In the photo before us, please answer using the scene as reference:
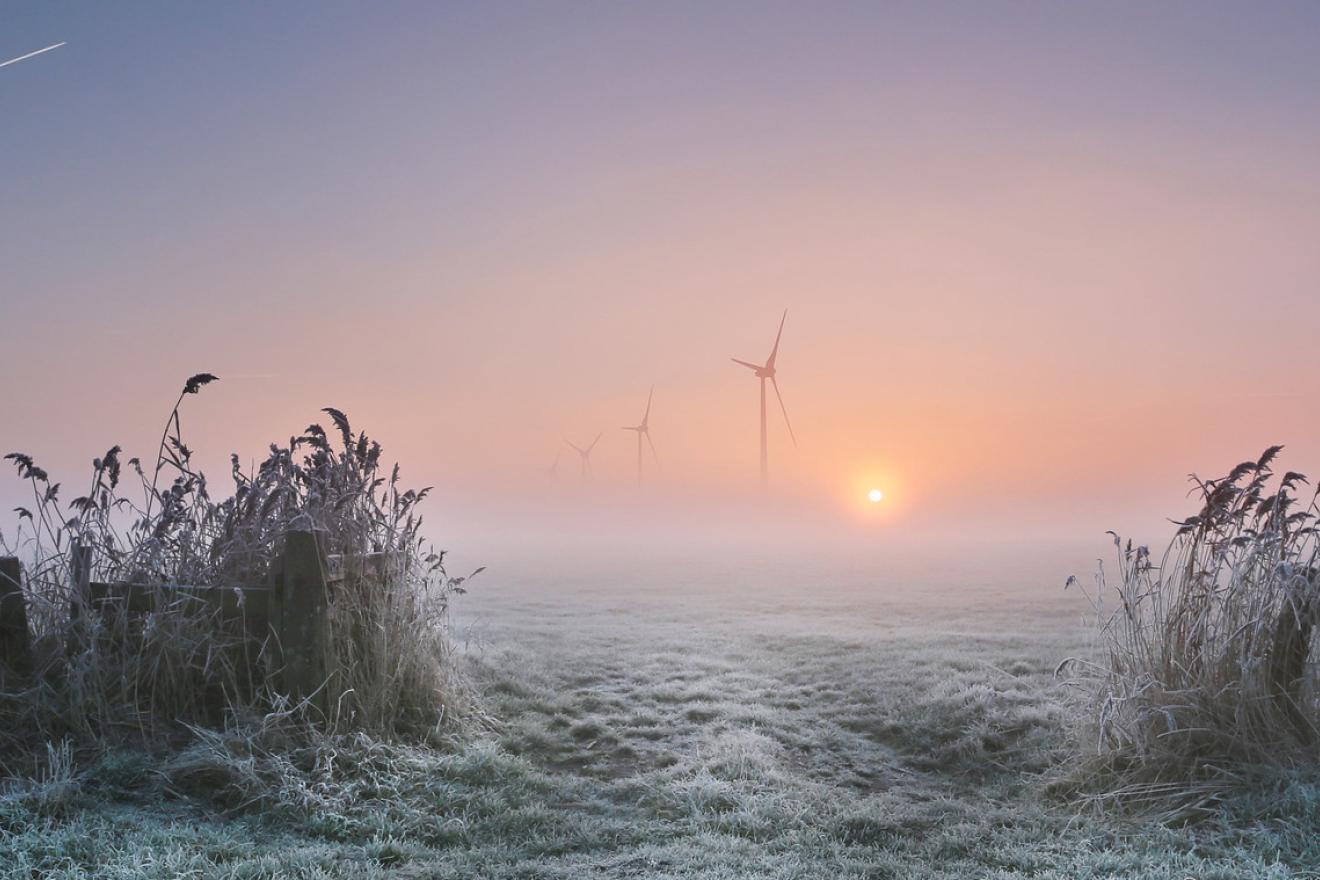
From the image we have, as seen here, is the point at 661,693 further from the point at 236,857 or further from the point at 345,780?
the point at 236,857

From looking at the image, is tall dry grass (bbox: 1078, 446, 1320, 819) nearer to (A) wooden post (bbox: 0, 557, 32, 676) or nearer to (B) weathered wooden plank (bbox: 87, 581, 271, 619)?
(B) weathered wooden plank (bbox: 87, 581, 271, 619)

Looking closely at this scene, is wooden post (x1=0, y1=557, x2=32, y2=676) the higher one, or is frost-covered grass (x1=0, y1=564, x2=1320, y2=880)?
wooden post (x1=0, y1=557, x2=32, y2=676)

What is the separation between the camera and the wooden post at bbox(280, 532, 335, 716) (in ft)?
18.5

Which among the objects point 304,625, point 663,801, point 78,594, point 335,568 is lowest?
point 663,801

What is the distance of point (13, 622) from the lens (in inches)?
227

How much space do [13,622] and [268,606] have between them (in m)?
1.70

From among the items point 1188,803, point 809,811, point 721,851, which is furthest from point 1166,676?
point 721,851

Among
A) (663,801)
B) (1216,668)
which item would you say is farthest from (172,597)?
(1216,668)

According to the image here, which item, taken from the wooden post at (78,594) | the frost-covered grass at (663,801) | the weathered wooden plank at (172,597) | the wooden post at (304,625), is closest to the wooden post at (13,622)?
the wooden post at (78,594)

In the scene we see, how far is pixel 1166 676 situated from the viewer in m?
5.68

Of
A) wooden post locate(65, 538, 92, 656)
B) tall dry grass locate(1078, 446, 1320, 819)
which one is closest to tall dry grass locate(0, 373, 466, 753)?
wooden post locate(65, 538, 92, 656)

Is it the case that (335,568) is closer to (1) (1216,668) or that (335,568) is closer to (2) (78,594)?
(2) (78,594)

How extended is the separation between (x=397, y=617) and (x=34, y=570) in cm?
250

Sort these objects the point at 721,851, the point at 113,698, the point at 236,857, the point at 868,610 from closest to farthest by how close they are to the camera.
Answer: the point at 236,857, the point at 721,851, the point at 113,698, the point at 868,610
